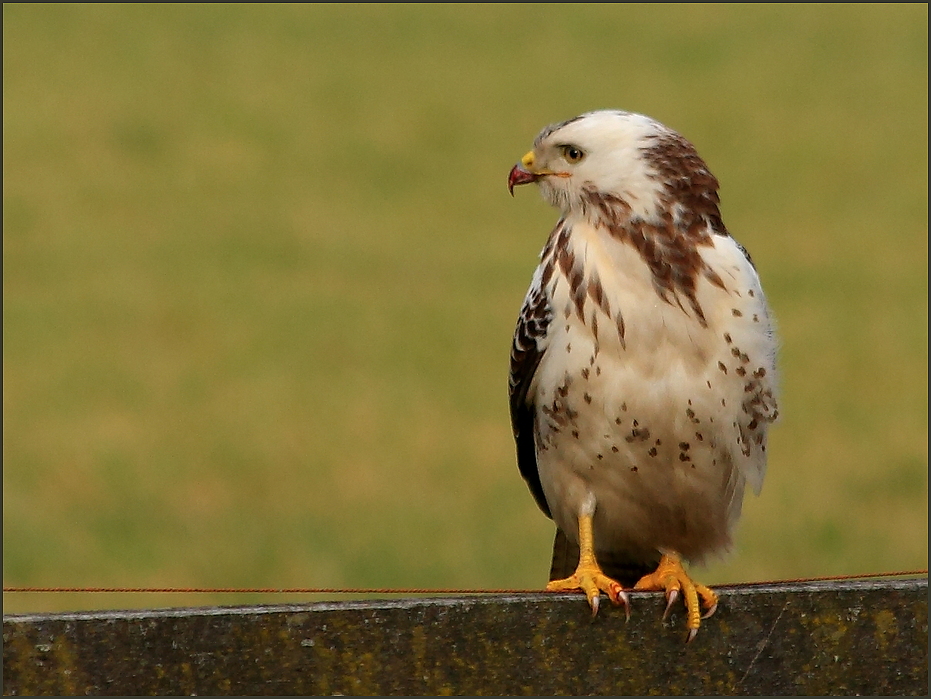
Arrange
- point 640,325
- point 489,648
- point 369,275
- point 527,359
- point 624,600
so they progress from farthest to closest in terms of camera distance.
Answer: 1. point 369,275
2. point 527,359
3. point 640,325
4. point 624,600
5. point 489,648

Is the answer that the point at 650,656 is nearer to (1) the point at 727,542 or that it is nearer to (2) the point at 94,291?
(1) the point at 727,542

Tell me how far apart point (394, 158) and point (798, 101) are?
501cm

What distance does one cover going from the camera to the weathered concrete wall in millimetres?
3525

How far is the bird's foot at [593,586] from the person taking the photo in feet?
12.9

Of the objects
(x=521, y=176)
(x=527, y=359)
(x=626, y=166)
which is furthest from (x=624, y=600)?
(x=521, y=176)

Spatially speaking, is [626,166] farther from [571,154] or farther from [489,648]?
[489,648]

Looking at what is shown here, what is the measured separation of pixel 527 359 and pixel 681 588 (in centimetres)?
95

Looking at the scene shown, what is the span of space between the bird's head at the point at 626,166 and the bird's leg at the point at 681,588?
94 cm

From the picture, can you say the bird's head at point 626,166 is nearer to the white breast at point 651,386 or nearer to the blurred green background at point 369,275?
the white breast at point 651,386

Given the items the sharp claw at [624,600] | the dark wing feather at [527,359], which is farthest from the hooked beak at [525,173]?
the sharp claw at [624,600]

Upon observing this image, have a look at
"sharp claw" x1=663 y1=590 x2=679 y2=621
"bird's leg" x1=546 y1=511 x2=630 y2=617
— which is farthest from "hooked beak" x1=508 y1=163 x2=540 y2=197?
"sharp claw" x1=663 y1=590 x2=679 y2=621

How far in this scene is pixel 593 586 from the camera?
4.11 m

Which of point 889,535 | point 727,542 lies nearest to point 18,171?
point 889,535

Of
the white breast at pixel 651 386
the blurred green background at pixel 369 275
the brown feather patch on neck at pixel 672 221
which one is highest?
the brown feather patch on neck at pixel 672 221
